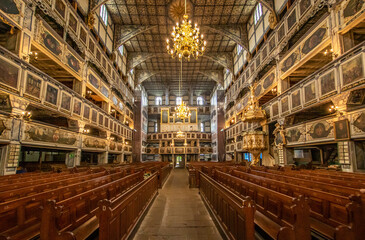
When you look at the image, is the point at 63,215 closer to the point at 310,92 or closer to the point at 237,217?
the point at 237,217

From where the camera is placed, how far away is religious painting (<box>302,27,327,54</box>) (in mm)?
8702

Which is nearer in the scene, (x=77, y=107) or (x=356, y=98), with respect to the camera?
(x=356, y=98)

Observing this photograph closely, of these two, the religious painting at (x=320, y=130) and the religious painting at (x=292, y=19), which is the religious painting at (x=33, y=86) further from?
the religious painting at (x=292, y=19)

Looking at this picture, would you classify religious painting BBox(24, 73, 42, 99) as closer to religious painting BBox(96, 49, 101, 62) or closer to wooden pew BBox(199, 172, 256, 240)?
religious painting BBox(96, 49, 101, 62)

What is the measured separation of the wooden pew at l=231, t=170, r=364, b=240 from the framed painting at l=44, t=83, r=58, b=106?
1025cm

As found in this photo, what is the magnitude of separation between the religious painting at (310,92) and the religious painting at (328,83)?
52cm

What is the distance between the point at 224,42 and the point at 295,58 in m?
11.8

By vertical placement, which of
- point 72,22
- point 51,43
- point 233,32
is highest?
point 233,32

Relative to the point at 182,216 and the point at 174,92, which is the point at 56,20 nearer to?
the point at 182,216

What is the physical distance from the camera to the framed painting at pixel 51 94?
9.14 m

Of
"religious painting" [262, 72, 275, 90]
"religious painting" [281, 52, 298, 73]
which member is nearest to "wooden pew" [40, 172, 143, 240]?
"religious painting" [281, 52, 298, 73]

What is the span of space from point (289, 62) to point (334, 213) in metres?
10.5

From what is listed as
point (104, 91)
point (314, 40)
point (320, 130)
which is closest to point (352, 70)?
point (320, 130)

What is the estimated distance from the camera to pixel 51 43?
9.59 m
